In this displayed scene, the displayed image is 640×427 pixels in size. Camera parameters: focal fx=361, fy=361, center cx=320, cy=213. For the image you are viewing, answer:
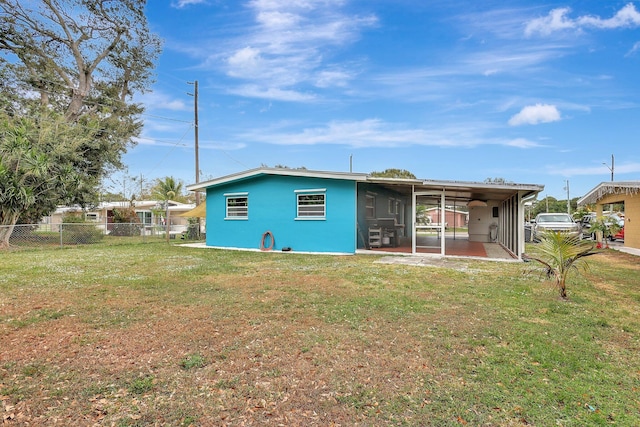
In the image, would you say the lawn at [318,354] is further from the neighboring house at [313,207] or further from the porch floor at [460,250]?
the neighboring house at [313,207]

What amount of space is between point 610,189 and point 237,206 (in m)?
15.9

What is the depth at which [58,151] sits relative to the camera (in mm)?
15375

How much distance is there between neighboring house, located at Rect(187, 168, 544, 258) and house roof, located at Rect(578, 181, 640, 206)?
4134 millimetres

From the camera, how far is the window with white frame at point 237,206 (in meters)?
14.3

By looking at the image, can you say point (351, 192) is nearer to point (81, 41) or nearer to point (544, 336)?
point (544, 336)

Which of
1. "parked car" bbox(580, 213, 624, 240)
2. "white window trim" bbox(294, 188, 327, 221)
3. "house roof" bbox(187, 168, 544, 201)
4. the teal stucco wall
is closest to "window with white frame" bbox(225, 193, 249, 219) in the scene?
the teal stucco wall

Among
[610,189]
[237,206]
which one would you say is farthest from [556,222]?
[237,206]

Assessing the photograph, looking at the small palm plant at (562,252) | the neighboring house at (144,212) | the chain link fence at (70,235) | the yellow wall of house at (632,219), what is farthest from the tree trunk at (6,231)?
the yellow wall of house at (632,219)

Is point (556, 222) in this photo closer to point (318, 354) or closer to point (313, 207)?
point (313, 207)

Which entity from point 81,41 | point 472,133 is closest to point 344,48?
point 472,133

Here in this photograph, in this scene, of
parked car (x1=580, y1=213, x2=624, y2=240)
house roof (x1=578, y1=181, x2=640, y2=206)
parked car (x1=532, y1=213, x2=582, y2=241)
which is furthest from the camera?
parked car (x1=532, y1=213, x2=582, y2=241)

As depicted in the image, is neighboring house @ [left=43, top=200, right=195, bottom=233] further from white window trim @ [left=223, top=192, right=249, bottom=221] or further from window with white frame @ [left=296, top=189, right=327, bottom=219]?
window with white frame @ [left=296, top=189, right=327, bottom=219]

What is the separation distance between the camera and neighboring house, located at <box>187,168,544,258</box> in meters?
11.7

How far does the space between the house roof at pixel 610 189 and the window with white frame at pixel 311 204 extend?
11.1 m
